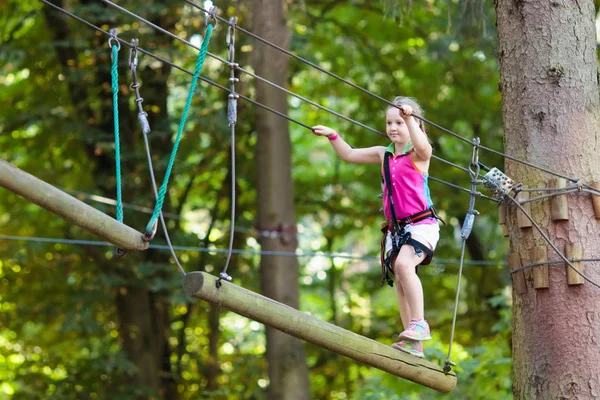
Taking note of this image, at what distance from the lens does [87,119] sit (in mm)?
8633

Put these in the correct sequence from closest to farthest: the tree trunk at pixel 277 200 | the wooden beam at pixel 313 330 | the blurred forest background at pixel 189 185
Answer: the wooden beam at pixel 313 330 → the tree trunk at pixel 277 200 → the blurred forest background at pixel 189 185

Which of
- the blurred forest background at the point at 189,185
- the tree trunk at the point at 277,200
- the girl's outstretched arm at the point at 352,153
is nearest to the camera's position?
the girl's outstretched arm at the point at 352,153

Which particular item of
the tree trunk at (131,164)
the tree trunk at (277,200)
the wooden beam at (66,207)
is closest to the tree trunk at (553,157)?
the wooden beam at (66,207)

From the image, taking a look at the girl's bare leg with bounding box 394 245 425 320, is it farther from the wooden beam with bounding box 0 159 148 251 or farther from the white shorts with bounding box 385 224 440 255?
the wooden beam with bounding box 0 159 148 251

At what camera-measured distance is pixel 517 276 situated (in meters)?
3.87

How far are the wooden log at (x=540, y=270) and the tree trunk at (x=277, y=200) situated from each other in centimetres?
370

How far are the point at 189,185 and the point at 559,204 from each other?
19.9 ft

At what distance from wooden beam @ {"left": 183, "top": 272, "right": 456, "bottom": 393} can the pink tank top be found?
2.01ft

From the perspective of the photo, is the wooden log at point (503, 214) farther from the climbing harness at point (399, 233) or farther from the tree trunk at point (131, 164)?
the tree trunk at point (131, 164)

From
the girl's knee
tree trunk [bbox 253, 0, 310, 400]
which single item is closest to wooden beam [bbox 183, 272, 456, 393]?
the girl's knee

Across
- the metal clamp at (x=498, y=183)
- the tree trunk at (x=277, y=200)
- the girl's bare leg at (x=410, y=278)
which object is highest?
the tree trunk at (x=277, y=200)

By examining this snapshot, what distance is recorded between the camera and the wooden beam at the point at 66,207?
9.16 ft

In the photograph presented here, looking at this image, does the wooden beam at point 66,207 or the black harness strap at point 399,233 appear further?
the black harness strap at point 399,233

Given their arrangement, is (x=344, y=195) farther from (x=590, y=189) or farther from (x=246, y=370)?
(x=590, y=189)
